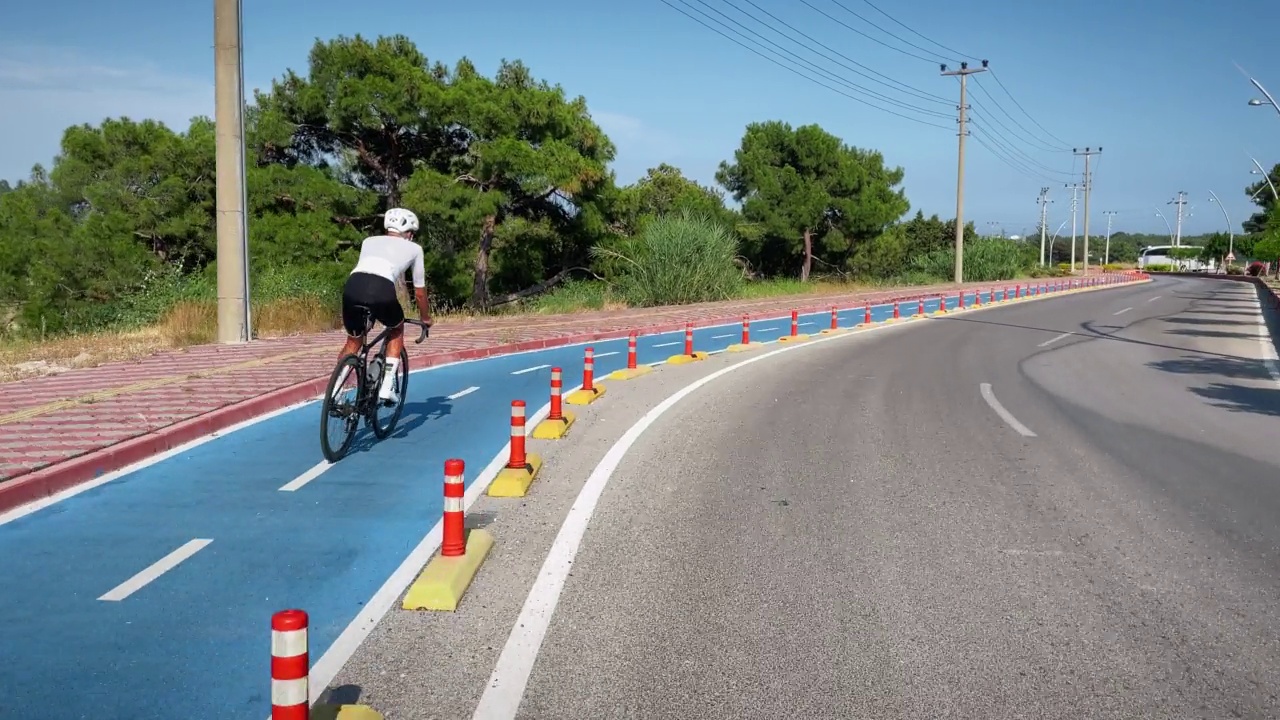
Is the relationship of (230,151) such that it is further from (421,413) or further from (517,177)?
(517,177)

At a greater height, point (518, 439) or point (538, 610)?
point (518, 439)

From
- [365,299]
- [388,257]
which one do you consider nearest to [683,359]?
[388,257]

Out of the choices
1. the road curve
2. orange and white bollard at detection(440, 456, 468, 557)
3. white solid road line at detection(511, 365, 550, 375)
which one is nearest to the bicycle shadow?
the road curve

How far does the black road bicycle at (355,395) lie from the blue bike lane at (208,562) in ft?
0.60

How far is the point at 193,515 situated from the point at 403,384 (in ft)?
9.49

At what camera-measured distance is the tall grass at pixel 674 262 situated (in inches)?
1237

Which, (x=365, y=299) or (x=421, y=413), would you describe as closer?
(x=365, y=299)

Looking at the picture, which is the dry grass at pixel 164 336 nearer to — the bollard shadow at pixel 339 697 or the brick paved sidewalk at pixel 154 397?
the brick paved sidewalk at pixel 154 397

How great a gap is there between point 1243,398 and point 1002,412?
166 inches

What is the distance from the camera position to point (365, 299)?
8.24m

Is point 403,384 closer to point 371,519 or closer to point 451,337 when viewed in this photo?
point 371,519

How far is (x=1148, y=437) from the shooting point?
34.1 feet

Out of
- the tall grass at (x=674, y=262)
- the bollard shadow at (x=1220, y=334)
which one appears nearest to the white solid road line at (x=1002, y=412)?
the bollard shadow at (x=1220, y=334)

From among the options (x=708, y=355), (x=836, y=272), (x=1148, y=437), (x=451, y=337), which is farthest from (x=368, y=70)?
(x=836, y=272)
